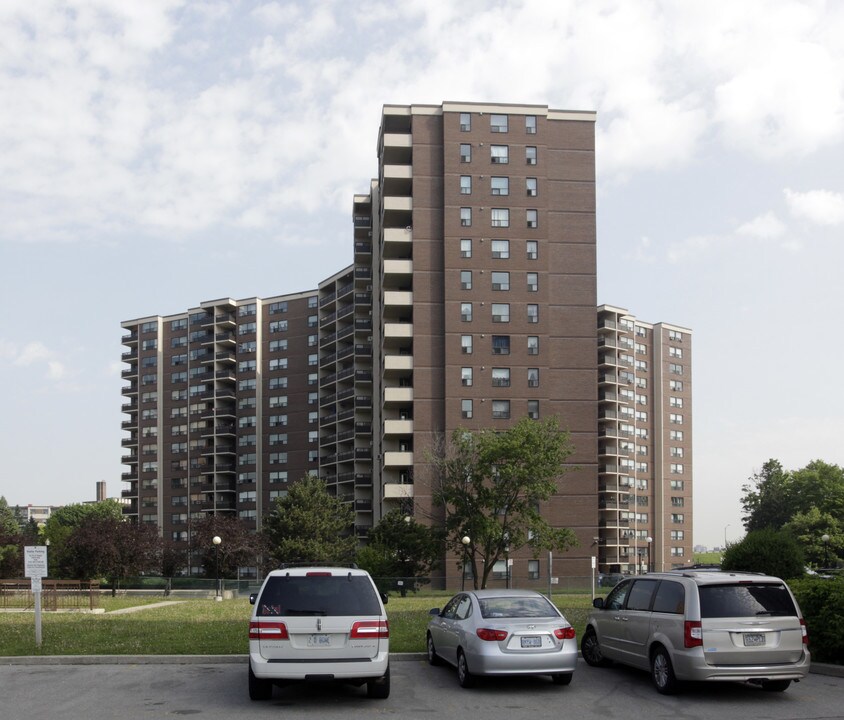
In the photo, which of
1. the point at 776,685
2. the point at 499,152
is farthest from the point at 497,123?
the point at 776,685

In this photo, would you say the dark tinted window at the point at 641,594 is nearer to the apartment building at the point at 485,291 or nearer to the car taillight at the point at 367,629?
the car taillight at the point at 367,629

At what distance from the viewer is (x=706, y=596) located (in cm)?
1391

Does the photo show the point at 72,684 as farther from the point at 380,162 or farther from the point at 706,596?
→ the point at 380,162

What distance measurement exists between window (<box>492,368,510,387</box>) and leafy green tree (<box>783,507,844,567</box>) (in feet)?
101

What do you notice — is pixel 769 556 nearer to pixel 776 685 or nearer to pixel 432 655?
pixel 776 685

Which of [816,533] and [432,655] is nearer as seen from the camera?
[432,655]

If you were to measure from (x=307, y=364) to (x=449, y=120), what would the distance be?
1542 inches

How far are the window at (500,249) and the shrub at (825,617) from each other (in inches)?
2300

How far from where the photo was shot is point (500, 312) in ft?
244

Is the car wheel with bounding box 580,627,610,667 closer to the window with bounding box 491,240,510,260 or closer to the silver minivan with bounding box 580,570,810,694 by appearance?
the silver minivan with bounding box 580,570,810,694

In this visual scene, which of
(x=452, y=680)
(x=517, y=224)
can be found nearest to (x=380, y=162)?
(x=517, y=224)

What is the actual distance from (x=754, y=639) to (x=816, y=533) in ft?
268

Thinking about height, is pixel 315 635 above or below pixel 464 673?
above

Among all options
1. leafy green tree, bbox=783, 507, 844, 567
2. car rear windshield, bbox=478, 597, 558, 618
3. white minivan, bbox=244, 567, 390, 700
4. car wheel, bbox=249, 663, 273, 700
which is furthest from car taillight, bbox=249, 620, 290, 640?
leafy green tree, bbox=783, 507, 844, 567
